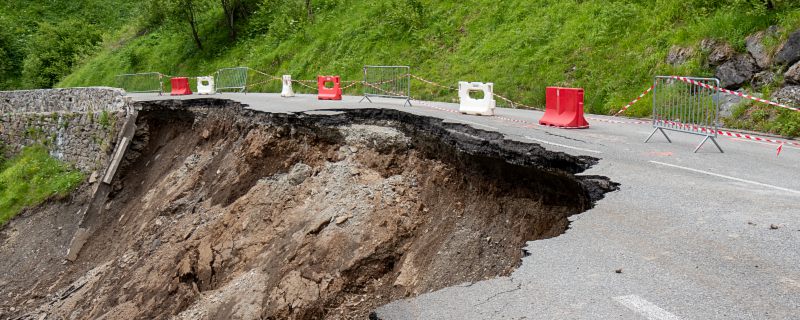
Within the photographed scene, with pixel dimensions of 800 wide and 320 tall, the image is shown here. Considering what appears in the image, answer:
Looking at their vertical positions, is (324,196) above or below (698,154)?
below

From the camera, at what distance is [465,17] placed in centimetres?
2616

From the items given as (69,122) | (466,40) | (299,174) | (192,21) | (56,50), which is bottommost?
(299,174)

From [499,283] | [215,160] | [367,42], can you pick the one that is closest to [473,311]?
[499,283]

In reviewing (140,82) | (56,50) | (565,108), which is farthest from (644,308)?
(56,50)

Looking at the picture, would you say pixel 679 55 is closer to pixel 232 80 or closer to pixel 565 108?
pixel 565 108

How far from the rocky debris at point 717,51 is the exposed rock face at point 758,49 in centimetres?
39

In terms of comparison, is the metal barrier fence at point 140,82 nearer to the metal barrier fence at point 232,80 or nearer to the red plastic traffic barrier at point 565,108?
the metal barrier fence at point 232,80

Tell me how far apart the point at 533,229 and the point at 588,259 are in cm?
255

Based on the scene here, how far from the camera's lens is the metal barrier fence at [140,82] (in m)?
34.7

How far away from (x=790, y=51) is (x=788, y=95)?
Result: 1.22 metres

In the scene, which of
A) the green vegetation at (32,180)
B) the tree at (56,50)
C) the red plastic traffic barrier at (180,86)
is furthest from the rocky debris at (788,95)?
the tree at (56,50)

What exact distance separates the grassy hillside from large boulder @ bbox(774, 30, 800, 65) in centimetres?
38

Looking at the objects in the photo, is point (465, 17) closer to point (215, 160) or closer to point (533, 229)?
point (215, 160)

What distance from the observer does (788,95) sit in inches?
516
